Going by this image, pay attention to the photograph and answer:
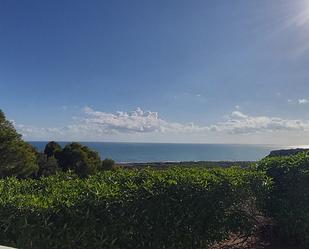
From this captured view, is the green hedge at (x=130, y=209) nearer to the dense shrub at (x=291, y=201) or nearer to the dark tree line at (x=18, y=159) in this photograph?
the dense shrub at (x=291, y=201)

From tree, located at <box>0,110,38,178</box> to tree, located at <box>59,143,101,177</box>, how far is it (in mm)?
7123

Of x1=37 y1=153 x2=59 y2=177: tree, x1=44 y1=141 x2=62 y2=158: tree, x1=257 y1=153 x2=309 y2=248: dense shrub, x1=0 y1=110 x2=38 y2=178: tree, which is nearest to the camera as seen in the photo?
x1=257 y1=153 x2=309 y2=248: dense shrub

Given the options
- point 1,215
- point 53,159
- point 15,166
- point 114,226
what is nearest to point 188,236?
point 114,226

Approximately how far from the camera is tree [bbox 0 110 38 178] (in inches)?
949

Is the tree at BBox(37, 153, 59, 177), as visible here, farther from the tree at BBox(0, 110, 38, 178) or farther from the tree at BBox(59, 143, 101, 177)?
the tree at BBox(0, 110, 38, 178)

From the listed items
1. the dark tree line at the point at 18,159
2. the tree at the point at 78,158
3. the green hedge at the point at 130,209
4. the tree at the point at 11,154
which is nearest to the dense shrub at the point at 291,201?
the green hedge at the point at 130,209

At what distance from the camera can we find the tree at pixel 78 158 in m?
33.0

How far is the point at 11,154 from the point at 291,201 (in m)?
21.1

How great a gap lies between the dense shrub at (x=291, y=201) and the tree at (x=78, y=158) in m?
26.6

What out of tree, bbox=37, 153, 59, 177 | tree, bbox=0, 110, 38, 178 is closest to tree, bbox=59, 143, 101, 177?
tree, bbox=37, 153, 59, 177

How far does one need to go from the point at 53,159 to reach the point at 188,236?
97.4 ft

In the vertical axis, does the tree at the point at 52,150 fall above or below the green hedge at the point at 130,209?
above

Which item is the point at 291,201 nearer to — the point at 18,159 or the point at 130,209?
the point at 130,209

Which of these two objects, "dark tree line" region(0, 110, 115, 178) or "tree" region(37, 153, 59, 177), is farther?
"tree" region(37, 153, 59, 177)
